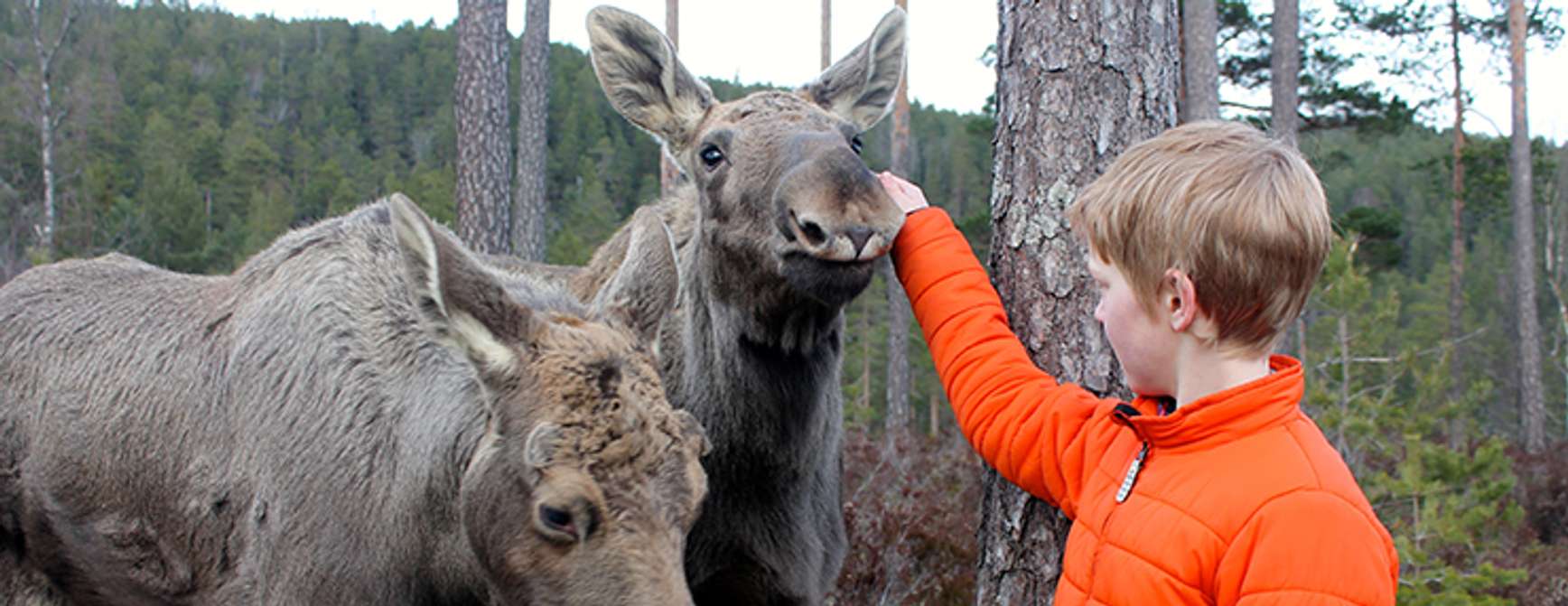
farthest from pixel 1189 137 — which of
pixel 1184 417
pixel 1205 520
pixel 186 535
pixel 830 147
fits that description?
pixel 186 535

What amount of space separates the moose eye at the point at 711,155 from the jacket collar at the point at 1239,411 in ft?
7.04

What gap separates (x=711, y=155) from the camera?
167 inches

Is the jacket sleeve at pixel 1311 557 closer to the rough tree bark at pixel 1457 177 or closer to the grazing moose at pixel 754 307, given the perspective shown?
the grazing moose at pixel 754 307

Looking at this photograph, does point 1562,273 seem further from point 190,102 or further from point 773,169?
point 190,102

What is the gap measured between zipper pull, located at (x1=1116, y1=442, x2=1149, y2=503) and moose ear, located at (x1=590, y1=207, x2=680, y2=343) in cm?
138

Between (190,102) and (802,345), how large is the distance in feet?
263

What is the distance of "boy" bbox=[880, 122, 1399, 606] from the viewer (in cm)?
227

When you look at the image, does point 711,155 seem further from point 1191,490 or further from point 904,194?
point 1191,490

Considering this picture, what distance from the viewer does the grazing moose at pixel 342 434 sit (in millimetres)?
2744

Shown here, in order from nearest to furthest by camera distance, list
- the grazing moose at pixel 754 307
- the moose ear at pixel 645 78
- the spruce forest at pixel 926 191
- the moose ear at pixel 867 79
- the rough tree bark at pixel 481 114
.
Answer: the grazing moose at pixel 754 307, the moose ear at pixel 645 78, the moose ear at pixel 867 79, the spruce forest at pixel 926 191, the rough tree bark at pixel 481 114

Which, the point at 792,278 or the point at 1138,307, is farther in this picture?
the point at 792,278

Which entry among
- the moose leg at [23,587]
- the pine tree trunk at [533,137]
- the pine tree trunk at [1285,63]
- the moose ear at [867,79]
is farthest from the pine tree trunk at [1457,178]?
the moose leg at [23,587]

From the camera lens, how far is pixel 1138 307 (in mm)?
2596

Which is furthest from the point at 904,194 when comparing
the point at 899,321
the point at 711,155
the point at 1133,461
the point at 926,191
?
the point at 926,191
